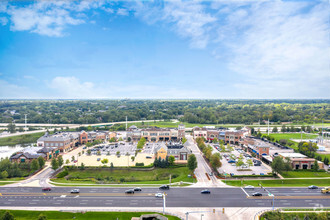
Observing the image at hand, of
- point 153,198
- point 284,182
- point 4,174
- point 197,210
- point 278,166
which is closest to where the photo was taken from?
point 197,210

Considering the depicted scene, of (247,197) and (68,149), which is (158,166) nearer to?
(247,197)

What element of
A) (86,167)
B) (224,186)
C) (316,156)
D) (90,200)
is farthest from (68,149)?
(316,156)

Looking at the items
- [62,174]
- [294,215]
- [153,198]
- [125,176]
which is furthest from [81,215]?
[294,215]

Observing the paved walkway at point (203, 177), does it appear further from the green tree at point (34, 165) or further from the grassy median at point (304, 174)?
the green tree at point (34, 165)

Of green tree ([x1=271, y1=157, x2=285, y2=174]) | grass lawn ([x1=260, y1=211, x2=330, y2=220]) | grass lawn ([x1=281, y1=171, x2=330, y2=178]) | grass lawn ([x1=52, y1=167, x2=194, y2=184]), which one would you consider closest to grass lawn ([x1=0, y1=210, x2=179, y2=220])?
grass lawn ([x1=52, y1=167, x2=194, y2=184])

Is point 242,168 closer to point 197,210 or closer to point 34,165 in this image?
point 197,210

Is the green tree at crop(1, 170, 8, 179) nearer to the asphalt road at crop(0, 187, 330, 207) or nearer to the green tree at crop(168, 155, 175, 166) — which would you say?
the asphalt road at crop(0, 187, 330, 207)
